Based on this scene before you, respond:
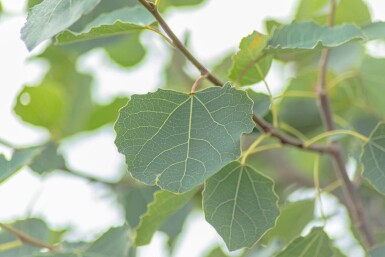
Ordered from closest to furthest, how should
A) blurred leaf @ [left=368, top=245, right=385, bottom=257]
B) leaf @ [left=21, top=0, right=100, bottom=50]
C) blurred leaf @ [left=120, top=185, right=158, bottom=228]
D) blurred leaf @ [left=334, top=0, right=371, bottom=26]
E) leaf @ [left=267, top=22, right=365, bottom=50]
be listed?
1. leaf @ [left=21, top=0, right=100, bottom=50]
2. leaf @ [left=267, top=22, right=365, bottom=50]
3. blurred leaf @ [left=368, top=245, right=385, bottom=257]
4. blurred leaf @ [left=120, top=185, right=158, bottom=228]
5. blurred leaf @ [left=334, top=0, right=371, bottom=26]

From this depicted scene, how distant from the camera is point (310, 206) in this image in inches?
56.7

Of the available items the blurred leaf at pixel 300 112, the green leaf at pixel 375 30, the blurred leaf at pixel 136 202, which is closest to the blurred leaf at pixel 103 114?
the blurred leaf at pixel 136 202

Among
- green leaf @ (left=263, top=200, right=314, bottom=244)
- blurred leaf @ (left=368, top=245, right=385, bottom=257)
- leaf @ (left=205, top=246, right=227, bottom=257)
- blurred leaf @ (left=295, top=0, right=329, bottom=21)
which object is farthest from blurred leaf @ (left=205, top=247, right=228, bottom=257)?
blurred leaf @ (left=295, top=0, right=329, bottom=21)

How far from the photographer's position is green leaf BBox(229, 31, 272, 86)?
107 centimetres

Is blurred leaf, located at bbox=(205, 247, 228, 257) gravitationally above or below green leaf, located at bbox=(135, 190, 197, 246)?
below

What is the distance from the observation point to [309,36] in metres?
1.06

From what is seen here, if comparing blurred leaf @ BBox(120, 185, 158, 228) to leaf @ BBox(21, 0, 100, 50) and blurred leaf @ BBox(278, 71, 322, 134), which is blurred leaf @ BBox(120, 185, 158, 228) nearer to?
blurred leaf @ BBox(278, 71, 322, 134)

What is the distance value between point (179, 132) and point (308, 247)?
0.34 metres

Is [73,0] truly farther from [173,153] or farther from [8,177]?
[8,177]

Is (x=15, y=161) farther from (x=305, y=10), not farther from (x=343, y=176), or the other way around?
(x=305, y=10)

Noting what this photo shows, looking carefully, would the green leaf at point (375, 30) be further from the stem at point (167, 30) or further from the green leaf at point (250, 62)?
the stem at point (167, 30)

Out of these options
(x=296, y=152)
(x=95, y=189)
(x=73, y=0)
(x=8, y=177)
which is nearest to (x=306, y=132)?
(x=296, y=152)

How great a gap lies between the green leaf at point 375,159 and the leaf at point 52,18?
475 mm

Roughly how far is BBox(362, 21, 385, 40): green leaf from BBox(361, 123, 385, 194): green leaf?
0.44ft
